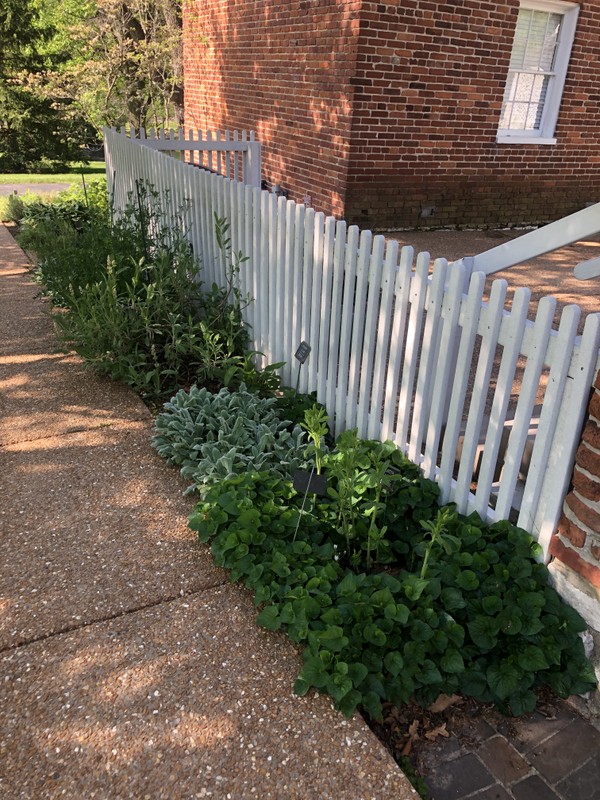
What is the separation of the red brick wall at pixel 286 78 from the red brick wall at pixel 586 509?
22.8ft

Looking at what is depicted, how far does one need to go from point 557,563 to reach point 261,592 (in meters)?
1.19

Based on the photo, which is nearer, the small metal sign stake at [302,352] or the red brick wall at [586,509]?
the red brick wall at [586,509]

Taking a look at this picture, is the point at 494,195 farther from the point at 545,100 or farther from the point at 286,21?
the point at 286,21

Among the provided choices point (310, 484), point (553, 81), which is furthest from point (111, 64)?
point (310, 484)

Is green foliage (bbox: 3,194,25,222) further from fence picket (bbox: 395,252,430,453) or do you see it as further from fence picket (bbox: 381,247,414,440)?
fence picket (bbox: 395,252,430,453)

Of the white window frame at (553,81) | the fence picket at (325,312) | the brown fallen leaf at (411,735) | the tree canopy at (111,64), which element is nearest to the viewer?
the brown fallen leaf at (411,735)

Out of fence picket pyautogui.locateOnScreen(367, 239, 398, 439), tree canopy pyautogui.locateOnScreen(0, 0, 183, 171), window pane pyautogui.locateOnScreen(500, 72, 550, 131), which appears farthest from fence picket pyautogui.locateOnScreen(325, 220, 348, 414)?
tree canopy pyautogui.locateOnScreen(0, 0, 183, 171)

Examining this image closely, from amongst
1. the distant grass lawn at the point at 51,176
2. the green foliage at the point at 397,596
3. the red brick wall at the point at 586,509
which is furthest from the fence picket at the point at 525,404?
the distant grass lawn at the point at 51,176

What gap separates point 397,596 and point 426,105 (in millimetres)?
7768

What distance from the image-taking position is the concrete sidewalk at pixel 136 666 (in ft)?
6.82

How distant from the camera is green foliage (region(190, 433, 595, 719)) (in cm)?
237

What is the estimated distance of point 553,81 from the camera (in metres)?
9.67

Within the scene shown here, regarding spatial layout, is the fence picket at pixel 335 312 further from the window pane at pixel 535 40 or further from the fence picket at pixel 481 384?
the window pane at pixel 535 40

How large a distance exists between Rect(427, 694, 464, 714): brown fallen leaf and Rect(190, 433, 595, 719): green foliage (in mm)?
39
